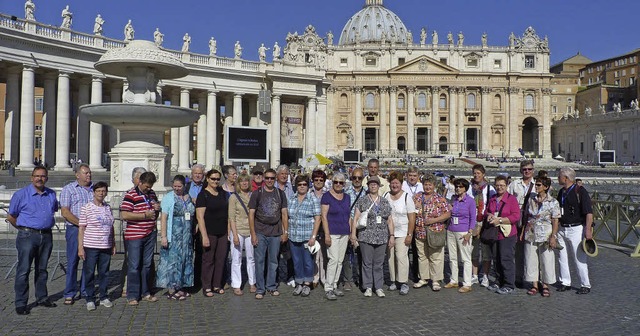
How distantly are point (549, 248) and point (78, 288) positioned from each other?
7.58m

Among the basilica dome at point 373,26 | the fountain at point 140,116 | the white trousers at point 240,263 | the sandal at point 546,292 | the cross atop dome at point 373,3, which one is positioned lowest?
the sandal at point 546,292

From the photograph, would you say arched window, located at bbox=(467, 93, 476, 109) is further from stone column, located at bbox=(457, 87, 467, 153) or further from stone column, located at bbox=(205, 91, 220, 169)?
stone column, located at bbox=(205, 91, 220, 169)

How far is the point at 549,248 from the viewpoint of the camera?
332 inches

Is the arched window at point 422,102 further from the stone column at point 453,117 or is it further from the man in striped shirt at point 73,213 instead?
the man in striped shirt at point 73,213

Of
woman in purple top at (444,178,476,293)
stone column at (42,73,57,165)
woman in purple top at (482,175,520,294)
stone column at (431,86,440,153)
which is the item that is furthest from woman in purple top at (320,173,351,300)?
stone column at (431,86,440,153)

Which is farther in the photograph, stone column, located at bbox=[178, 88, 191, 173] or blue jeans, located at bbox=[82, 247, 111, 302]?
stone column, located at bbox=[178, 88, 191, 173]

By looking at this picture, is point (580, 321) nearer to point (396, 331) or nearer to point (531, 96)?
point (396, 331)

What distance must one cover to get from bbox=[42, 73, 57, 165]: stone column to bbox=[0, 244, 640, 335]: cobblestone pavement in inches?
1028

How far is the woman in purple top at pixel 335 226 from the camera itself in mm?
8109

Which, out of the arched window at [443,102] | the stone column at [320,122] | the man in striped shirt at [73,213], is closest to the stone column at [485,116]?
the arched window at [443,102]

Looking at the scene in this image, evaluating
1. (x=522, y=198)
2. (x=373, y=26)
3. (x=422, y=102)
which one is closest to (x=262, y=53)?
(x=522, y=198)

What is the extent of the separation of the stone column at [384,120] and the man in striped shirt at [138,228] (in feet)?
265

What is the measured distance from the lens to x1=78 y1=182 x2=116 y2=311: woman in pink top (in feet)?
23.6

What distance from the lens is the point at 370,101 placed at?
88.5 metres
